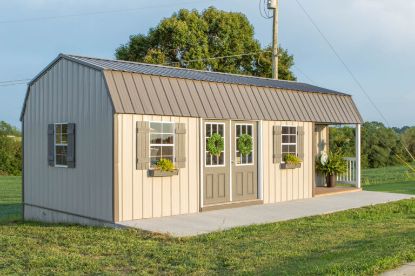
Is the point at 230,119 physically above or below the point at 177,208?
above

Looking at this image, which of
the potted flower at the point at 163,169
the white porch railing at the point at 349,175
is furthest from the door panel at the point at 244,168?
the white porch railing at the point at 349,175

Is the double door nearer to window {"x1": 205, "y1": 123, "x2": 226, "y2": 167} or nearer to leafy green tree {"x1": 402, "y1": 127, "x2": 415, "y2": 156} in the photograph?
window {"x1": 205, "y1": 123, "x2": 226, "y2": 167}

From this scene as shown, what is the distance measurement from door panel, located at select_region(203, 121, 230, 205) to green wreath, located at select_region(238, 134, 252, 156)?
36 cm

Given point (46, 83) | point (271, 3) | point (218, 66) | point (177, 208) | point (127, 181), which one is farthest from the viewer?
point (218, 66)

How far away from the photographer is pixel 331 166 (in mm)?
16812

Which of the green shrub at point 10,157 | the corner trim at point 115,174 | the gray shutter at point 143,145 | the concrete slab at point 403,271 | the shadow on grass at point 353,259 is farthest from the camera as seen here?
A: the green shrub at point 10,157

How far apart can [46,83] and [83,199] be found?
2978 mm

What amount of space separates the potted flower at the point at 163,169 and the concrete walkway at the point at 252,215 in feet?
2.93

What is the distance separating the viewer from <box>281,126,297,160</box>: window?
1402 cm

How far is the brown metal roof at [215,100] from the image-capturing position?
34.6ft

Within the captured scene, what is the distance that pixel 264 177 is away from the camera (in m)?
13.4

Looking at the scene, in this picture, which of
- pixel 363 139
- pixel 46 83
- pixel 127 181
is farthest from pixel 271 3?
pixel 363 139

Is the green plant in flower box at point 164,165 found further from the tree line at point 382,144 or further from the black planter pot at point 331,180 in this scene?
the tree line at point 382,144

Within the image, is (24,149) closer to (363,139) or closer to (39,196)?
(39,196)
